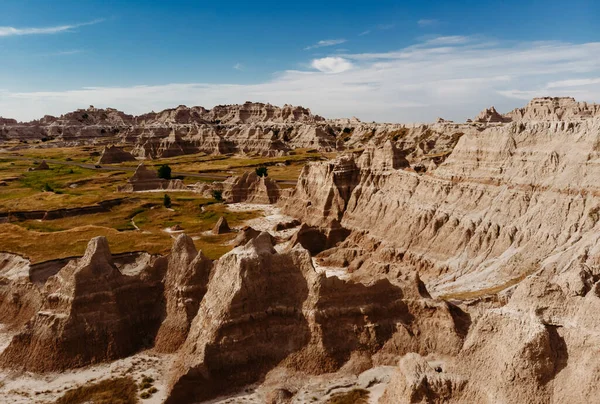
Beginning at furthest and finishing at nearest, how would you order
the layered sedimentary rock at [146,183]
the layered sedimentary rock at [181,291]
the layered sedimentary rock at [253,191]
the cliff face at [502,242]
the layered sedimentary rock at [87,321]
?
the layered sedimentary rock at [146,183] < the layered sedimentary rock at [253,191] < the layered sedimentary rock at [181,291] < the layered sedimentary rock at [87,321] < the cliff face at [502,242]

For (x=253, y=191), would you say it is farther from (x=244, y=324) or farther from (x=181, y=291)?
(x=244, y=324)

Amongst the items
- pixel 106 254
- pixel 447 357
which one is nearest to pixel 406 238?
pixel 447 357

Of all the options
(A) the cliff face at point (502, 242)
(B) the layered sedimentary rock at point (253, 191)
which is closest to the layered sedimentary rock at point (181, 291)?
(A) the cliff face at point (502, 242)

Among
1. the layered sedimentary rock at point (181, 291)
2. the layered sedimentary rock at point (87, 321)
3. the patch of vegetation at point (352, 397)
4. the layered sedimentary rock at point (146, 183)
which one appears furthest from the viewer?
the layered sedimentary rock at point (146, 183)

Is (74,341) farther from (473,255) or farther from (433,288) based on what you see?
(473,255)

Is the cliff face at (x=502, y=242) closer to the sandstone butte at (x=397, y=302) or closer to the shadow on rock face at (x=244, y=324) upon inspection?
the sandstone butte at (x=397, y=302)

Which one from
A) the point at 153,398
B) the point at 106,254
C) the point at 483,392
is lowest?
the point at 153,398
